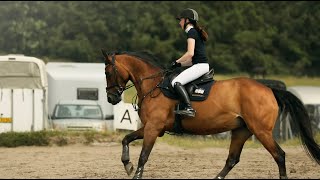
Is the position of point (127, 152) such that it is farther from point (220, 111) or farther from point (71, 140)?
point (71, 140)

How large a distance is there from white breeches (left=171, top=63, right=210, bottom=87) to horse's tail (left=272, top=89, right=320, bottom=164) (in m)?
1.32

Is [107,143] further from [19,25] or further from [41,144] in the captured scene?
[19,25]

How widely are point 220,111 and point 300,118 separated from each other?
61.6 inches

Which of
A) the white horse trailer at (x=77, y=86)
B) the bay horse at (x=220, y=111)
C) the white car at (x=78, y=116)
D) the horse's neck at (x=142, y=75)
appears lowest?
the white car at (x=78, y=116)

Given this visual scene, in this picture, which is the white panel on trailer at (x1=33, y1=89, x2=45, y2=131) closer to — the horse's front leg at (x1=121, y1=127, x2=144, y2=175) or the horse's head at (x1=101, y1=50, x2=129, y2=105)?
the horse's head at (x1=101, y1=50, x2=129, y2=105)

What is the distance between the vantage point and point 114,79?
12180 mm

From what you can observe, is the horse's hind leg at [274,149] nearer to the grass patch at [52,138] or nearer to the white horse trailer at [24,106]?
the grass patch at [52,138]

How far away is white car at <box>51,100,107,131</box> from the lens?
24547 millimetres

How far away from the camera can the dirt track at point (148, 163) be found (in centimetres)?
1252

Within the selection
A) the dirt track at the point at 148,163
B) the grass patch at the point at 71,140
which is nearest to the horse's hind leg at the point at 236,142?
the dirt track at the point at 148,163

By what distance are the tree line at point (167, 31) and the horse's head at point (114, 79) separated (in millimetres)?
48662

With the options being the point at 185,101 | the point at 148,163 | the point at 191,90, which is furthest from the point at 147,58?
the point at 148,163

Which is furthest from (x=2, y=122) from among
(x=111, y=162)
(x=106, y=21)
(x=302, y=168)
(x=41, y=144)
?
(x=106, y=21)

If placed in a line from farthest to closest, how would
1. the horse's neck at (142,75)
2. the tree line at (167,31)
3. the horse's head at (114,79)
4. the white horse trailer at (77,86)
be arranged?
→ 1. the tree line at (167,31)
2. the white horse trailer at (77,86)
3. the horse's head at (114,79)
4. the horse's neck at (142,75)
